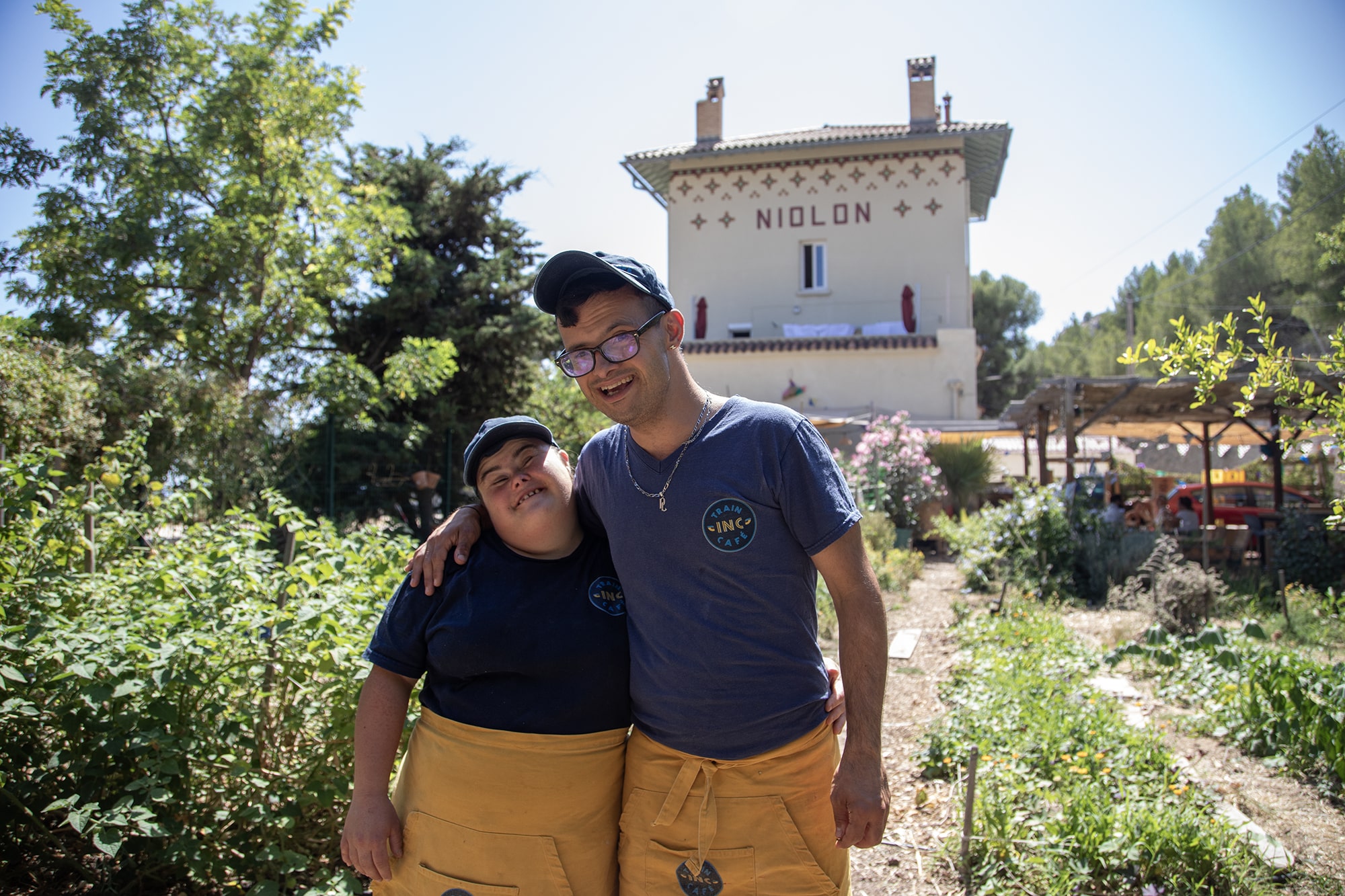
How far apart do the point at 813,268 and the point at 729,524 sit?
21218 mm

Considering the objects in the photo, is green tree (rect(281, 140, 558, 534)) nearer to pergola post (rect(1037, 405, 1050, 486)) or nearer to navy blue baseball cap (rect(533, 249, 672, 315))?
pergola post (rect(1037, 405, 1050, 486))

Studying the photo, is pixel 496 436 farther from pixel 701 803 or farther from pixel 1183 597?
pixel 1183 597

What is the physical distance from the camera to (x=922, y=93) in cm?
2098

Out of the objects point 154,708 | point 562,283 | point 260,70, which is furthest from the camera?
point 260,70

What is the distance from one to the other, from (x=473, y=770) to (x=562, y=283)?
3.58 feet

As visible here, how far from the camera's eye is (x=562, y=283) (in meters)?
1.97

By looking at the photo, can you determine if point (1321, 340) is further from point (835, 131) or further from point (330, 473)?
point (330, 473)

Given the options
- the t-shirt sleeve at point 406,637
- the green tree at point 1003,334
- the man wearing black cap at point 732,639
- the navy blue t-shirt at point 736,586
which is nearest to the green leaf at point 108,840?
the t-shirt sleeve at point 406,637

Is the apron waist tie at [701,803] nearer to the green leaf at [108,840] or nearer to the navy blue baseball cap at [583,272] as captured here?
the navy blue baseball cap at [583,272]

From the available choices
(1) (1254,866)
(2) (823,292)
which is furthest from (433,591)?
(2) (823,292)

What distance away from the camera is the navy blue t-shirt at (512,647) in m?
1.84

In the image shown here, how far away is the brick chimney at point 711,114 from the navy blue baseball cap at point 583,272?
72.1 ft

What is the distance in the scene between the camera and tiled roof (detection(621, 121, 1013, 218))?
66.3 ft

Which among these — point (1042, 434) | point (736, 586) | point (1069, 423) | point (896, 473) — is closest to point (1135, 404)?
point (1042, 434)
